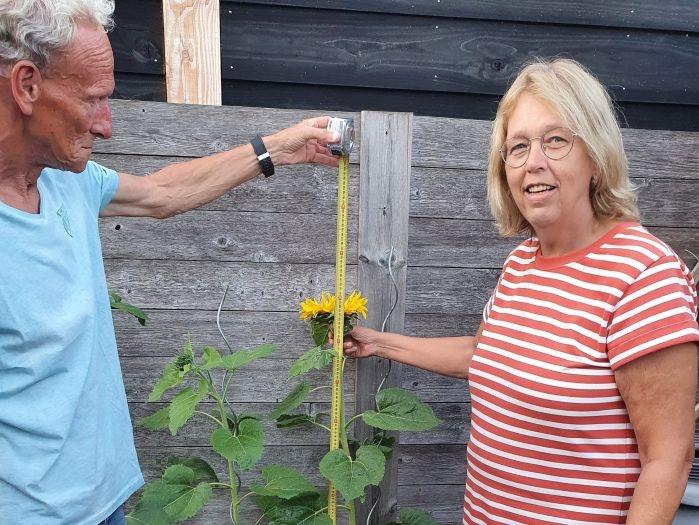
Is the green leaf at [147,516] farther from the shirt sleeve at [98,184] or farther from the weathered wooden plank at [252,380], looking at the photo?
the shirt sleeve at [98,184]

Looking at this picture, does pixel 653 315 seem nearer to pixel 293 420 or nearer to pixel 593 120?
pixel 593 120

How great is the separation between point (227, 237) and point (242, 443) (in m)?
0.72

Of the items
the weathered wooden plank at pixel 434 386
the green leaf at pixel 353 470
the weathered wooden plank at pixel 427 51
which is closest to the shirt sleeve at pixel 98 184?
the weathered wooden plank at pixel 427 51

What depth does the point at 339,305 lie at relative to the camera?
2.26 meters

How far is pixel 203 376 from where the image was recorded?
222 cm

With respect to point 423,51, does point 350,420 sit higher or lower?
lower

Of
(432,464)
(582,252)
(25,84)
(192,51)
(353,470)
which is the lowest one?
(432,464)

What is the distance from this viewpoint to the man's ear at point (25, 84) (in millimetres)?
1463

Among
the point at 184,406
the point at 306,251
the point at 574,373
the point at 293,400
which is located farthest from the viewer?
the point at 306,251

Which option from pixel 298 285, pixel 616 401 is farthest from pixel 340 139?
pixel 616 401

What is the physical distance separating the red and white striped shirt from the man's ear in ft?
3.79

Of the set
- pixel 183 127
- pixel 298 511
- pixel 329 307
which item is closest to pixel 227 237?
pixel 183 127

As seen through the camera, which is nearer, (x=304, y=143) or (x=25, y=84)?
(x=25, y=84)

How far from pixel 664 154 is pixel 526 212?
1.27m
